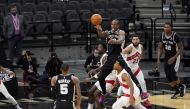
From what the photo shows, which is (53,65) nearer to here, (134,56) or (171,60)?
(171,60)

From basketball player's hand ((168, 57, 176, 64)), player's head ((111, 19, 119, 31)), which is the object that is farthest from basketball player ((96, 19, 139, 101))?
basketball player's hand ((168, 57, 176, 64))

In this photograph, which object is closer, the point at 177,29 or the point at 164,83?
the point at 164,83

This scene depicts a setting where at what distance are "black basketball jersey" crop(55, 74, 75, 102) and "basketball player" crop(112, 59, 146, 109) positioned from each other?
1.77 meters

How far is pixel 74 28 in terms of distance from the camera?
82.0 feet

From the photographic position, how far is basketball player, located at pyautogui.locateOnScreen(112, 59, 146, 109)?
12.5m

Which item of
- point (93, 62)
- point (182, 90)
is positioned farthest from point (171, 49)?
point (93, 62)

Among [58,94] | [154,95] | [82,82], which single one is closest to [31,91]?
[82,82]

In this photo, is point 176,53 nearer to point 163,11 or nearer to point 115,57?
point 115,57

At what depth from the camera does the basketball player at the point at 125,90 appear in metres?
12.5

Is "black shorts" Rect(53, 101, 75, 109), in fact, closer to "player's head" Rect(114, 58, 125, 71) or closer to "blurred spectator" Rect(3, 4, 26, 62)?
"player's head" Rect(114, 58, 125, 71)

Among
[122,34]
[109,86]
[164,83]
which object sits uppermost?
[122,34]

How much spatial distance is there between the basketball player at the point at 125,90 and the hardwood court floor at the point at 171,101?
108 inches

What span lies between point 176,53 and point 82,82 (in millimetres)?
4967

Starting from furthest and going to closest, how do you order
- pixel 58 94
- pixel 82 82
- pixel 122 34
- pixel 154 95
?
pixel 82 82
pixel 154 95
pixel 122 34
pixel 58 94
